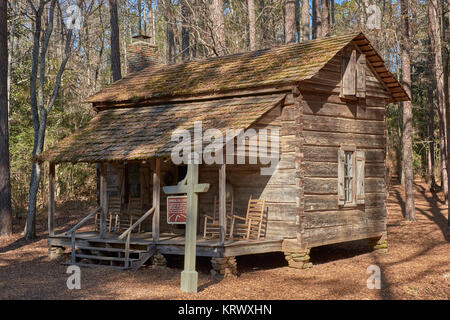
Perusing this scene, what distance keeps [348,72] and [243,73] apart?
2655mm

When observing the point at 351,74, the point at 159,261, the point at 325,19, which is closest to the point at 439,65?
the point at 325,19

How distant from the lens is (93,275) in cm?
1253

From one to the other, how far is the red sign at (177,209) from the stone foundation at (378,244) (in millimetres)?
7390

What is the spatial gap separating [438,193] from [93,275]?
18968 mm

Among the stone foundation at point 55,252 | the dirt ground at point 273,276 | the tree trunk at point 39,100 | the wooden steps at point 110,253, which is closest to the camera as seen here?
the dirt ground at point 273,276

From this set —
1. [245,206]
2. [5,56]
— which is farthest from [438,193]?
[5,56]

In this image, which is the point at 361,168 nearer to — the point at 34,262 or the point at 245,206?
the point at 245,206

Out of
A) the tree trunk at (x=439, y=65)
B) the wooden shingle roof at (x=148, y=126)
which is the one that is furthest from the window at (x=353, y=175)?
the tree trunk at (x=439, y=65)

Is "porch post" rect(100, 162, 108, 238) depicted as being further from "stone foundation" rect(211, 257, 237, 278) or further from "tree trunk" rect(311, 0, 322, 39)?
"tree trunk" rect(311, 0, 322, 39)

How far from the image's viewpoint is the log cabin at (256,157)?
13.2 metres

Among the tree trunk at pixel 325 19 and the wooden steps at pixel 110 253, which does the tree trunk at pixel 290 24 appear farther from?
the wooden steps at pixel 110 253

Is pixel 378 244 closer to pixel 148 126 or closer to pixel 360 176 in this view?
pixel 360 176
